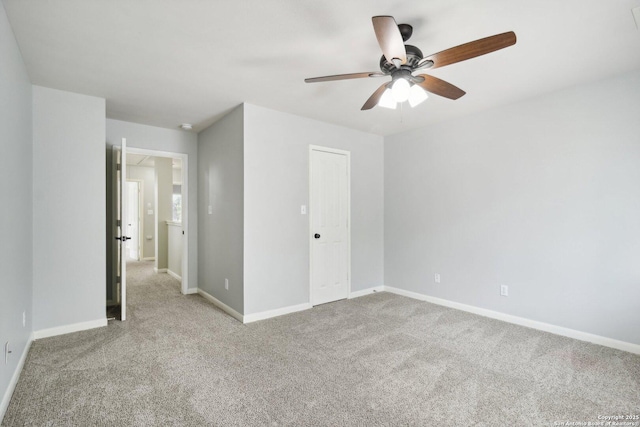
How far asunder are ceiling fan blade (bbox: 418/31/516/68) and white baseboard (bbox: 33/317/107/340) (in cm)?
390

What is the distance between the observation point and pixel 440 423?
6.04 ft

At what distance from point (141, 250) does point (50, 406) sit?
6.55 metres

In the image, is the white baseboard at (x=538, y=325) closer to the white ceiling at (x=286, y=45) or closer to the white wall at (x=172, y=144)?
the white ceiling at (x=286, y=45)

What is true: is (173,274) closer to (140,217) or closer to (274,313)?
(140,217)

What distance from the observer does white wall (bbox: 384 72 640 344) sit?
2.81 metres

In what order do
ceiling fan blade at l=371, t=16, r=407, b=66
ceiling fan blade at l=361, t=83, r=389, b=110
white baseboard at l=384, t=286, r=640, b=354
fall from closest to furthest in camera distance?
ceiling fan blade at l=371, t=16, r=407, b=66, ceiling fan blade at l=361, t=83, r=389, b=110, white baseboard at l=384, t=286, r=640, b=354

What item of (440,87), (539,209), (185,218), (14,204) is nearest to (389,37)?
(440,87)

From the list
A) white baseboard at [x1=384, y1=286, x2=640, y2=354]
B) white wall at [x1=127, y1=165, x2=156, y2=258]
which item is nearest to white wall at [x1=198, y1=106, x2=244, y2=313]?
white baseboard at [x1=384, y1=286, x2=640, y2=354]

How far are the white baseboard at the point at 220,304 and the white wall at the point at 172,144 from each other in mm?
334

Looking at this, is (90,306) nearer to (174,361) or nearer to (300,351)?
(174,361)

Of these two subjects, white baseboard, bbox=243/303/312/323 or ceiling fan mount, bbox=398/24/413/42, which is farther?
white baseboard, bbox=243/303/312/323

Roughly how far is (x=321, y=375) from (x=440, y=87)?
229cm

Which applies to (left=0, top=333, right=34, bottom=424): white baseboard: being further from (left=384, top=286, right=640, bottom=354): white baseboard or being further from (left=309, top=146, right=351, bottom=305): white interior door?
(left=384, top=286, right=640, bottom=354): white baseboard

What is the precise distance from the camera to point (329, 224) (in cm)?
436
